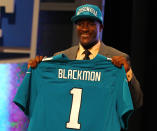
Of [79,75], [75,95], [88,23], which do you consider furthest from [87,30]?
[75,95]

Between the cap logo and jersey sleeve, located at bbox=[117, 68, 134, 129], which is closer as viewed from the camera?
jersey sleeve, located at bbox=[117, 68, 134, 129]

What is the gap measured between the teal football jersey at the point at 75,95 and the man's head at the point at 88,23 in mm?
166

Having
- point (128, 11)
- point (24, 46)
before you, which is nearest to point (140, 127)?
point (128, 11)

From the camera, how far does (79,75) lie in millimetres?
1958

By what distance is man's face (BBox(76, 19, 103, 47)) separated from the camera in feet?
6.62

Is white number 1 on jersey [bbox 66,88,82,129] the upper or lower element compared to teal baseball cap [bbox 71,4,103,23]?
lower

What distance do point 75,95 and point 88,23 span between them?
1.60 feet

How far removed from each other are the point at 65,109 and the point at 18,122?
3.77 feet

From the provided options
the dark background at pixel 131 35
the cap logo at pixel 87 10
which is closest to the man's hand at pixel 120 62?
the cap logo at pixel 87 10

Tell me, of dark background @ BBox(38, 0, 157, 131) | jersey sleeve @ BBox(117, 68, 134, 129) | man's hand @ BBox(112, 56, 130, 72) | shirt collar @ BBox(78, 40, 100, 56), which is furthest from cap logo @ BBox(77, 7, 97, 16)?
dark background @ BBox(38, 0, 157, 131)

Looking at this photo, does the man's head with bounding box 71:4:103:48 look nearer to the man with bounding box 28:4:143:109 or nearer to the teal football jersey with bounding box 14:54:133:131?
the man with bounding box 28:4:143:109

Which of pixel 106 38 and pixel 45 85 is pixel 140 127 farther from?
pixel 45 85

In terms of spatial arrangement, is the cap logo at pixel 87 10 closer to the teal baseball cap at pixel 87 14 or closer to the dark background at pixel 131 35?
the teal baseball cap at pixel 87 14

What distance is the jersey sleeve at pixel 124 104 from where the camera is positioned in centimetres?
176
